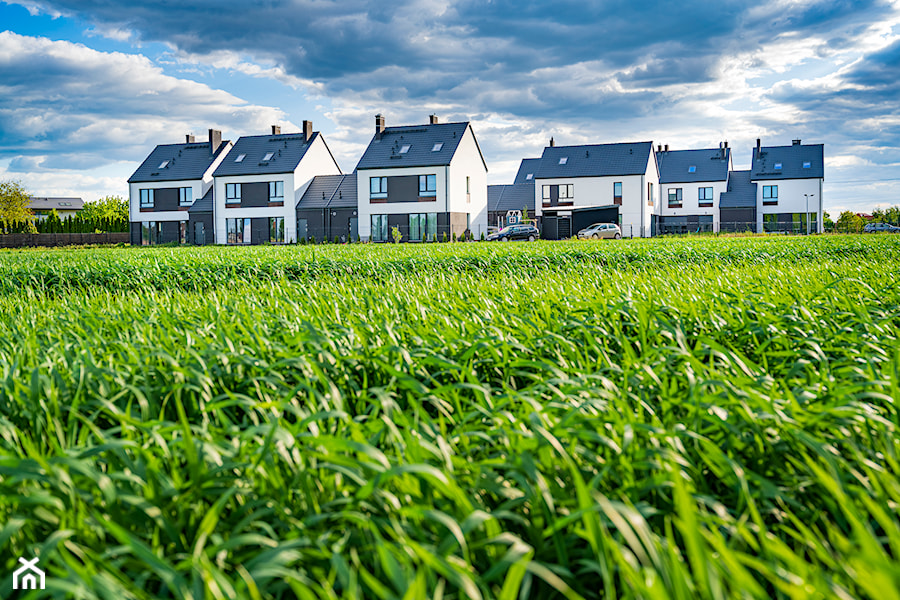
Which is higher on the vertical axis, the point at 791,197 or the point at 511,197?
the point at 511,197

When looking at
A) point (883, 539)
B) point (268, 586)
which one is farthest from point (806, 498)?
point (268, 586)

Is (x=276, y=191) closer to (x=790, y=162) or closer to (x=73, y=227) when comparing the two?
(x=73, y=227)

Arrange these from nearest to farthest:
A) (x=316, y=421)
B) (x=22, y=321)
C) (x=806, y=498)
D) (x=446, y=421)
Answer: (x=806, y=498) < (x=316, y=421) < (x=446, y=421) < (x=22, y=321)

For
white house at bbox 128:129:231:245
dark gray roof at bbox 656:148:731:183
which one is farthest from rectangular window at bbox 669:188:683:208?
white house at bbox 128:129:231:245

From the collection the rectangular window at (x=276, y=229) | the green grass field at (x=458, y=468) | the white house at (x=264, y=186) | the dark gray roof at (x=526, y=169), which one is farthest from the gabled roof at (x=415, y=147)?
the green grass field at (x=458, y=468)

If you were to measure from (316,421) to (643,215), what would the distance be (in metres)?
57.8

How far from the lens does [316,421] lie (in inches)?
106

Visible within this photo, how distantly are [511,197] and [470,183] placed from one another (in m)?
12.6

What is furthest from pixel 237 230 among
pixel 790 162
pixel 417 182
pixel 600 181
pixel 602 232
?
pixel 790 162

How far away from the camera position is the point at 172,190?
58.6 meters

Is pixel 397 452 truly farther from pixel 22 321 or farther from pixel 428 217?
pixel 428 217

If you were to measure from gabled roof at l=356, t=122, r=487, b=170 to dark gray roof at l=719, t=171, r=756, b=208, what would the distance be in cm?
2930

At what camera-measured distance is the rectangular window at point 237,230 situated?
54.3 m

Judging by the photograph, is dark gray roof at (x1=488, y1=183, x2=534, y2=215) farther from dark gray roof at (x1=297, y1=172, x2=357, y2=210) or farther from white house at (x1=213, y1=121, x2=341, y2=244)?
white house at (x1=213, y1=121, x2=341, y2=244)
